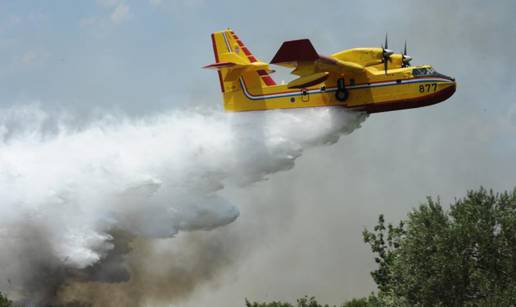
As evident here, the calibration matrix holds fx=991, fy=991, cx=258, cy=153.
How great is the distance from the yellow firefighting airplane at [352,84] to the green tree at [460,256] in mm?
4577

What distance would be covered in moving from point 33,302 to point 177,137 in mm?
7594

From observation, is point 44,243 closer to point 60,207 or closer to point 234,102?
point 60,207

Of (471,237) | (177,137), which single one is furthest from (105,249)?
(471,237)

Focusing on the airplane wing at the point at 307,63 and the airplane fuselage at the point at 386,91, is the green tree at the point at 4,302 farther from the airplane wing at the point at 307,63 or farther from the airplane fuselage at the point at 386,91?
the airplane fuselage at the point at 386,91

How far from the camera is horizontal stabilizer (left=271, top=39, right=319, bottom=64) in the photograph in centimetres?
3181

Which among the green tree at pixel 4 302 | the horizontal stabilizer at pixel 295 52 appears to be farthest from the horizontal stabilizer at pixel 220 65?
the green tree at pixel 4 302

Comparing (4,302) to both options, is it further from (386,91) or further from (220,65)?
(386,91)

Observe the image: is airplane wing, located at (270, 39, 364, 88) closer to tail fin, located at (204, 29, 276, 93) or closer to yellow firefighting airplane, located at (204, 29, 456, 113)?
yellow firefighting airplane, located at (204, 29, 456, 113)

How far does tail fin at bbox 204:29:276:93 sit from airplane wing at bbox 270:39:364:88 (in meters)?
2.47

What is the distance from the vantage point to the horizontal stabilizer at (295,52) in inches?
1252

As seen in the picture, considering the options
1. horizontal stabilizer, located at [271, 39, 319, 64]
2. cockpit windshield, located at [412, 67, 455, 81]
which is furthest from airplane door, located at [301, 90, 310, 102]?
cockpit windshield, located at [412, 67, 455, 81]

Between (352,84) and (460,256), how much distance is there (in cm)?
695

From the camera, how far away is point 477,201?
3622 centimetres

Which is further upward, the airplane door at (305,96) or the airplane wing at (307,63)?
the airplane wing at (307,63)
